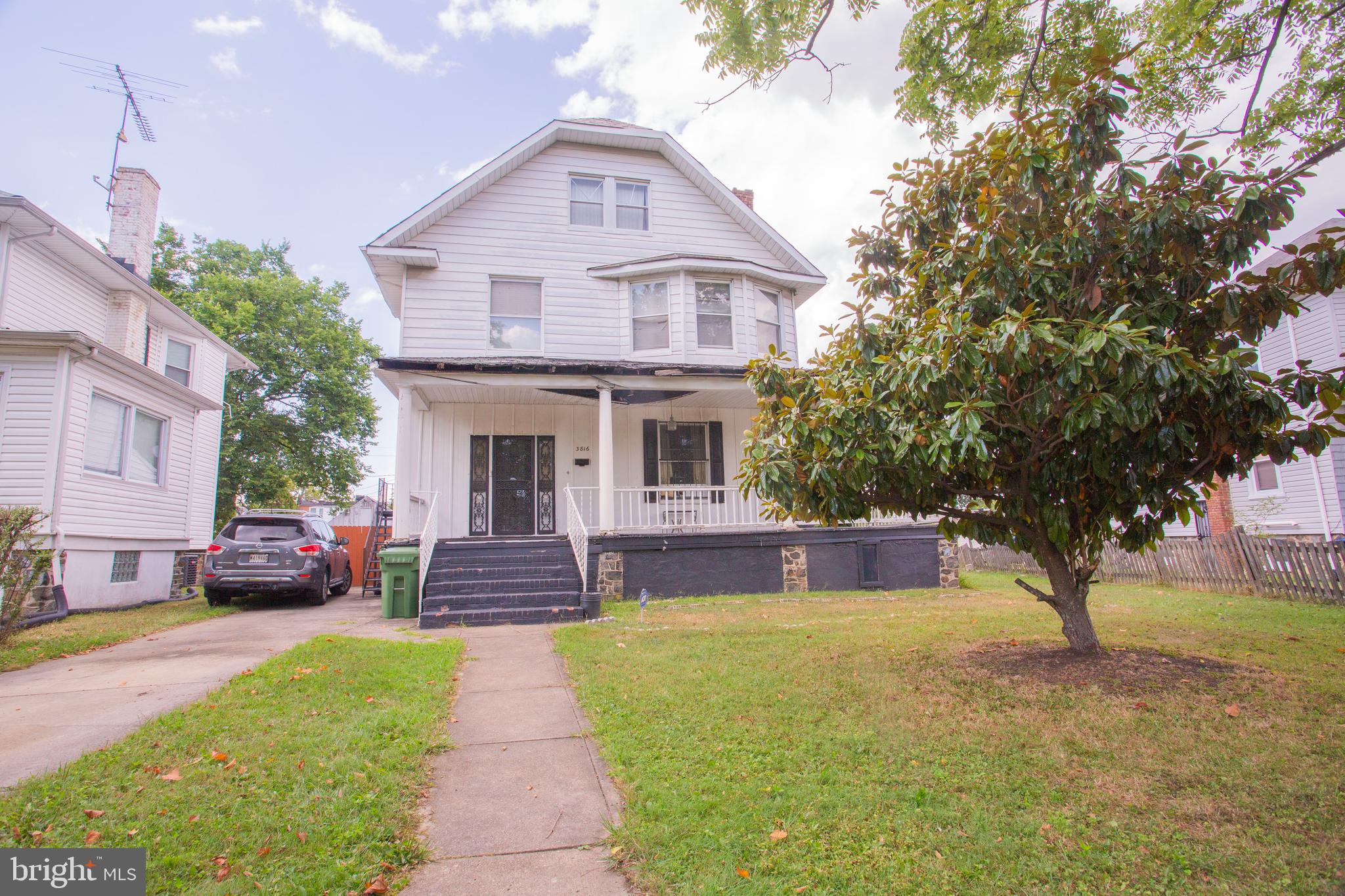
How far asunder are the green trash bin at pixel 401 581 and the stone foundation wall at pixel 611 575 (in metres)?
2.96

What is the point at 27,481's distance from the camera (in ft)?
34.9

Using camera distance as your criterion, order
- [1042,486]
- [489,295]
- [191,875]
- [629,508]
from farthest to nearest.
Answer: [489,295] < [629,508] < [1042,486] < [191,875]

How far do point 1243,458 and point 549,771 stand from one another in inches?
212

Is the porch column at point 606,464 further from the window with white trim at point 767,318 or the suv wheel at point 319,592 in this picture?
the suv wheel at point 319,592

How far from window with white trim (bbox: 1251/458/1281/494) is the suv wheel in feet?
71.9

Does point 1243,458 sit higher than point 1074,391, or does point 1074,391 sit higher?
point 1074,391

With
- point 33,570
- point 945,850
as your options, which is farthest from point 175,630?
point 945,850

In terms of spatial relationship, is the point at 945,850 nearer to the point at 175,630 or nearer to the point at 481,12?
the point at 481,12

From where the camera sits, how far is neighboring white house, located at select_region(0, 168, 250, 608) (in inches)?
423

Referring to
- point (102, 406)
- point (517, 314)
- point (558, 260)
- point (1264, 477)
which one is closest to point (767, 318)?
point (558, 260)

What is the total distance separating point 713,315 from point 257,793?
1256 centimetres

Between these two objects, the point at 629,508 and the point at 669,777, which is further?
the point at 629,508

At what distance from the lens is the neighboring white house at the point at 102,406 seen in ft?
35.2

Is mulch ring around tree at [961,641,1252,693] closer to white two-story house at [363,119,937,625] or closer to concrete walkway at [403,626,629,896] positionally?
concrete walkway at [403,626,629,896]
